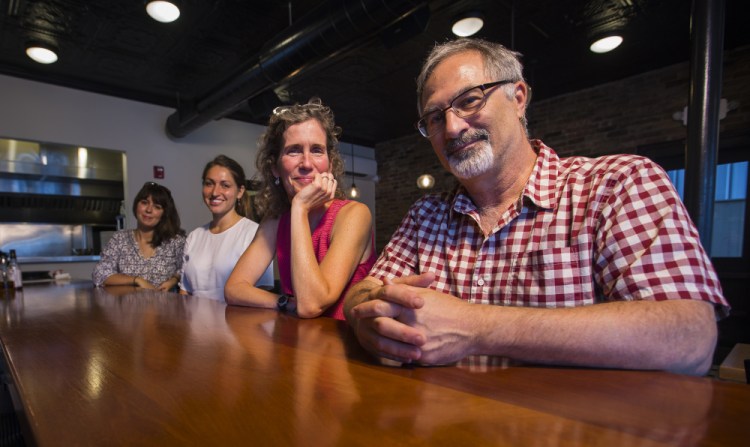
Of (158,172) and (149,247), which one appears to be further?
(158,172)

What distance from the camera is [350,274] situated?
52.9 inches

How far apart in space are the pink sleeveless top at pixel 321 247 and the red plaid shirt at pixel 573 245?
24 centimetres

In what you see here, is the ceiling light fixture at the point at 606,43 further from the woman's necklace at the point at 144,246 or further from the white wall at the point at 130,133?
the white wall at the point at 130,133

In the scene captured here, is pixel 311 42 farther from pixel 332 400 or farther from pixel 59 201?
pixel 59 201

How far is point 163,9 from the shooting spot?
3.10 meters

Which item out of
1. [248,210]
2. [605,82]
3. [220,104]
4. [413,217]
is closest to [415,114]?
[605,82]

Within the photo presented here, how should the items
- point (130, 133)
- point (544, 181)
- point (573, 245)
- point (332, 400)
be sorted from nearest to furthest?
1. point (332, 400)
2. point (573, 245)
3. point (544, 181)
4. point (130, 133)

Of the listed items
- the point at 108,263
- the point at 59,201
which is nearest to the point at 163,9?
the point at 108,263

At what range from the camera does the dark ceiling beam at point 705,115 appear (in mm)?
2109

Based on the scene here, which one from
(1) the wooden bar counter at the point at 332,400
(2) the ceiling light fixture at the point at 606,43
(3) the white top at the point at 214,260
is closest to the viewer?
(1) the wooden bar counter at the point at 332,400

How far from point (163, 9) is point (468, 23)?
97.8 inches

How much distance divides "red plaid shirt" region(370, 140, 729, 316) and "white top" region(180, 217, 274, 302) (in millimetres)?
1433

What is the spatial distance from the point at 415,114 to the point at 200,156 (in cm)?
333

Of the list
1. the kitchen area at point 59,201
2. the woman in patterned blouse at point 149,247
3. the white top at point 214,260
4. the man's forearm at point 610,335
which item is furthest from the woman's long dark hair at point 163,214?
the man's forearm at point 610,335
